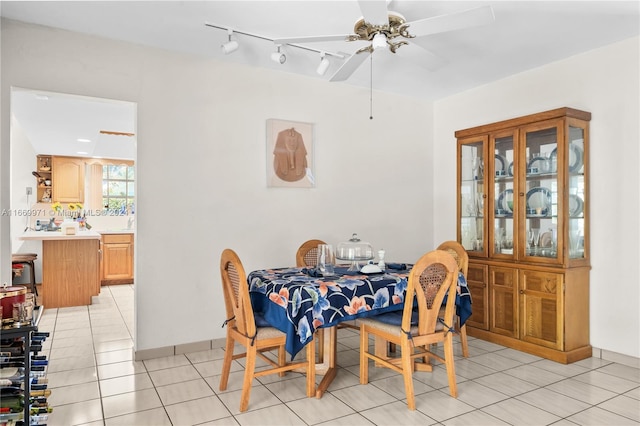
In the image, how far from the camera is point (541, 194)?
375 centimetres

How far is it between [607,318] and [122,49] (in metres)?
4.56

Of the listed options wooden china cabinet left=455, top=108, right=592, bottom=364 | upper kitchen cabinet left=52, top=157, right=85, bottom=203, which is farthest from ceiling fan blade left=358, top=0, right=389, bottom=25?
upper kitchen cabinet left=52, top=157, right=85, bottom=203

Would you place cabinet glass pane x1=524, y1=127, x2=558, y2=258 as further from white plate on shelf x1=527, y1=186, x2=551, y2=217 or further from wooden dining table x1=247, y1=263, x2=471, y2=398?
wooden dining table x1=247, y1=263, x2=471, y2=398

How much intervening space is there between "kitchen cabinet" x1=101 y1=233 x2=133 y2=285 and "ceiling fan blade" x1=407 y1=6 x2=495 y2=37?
632 centimetres

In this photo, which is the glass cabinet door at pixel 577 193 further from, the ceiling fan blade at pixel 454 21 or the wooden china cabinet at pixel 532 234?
the ceiling fan blade at pixel 454 21

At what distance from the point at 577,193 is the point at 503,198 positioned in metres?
0.61

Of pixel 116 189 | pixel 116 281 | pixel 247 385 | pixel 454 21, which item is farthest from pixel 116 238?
pixel 454 21

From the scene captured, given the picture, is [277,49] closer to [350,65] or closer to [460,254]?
[350,65]

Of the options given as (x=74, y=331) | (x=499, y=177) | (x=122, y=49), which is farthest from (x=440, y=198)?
(x=74, y=331)

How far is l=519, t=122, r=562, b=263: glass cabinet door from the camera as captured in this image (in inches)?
142

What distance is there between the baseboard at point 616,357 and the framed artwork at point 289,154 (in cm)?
293

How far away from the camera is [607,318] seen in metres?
3.56

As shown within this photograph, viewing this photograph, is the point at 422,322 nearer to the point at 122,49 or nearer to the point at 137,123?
the point at 137,123

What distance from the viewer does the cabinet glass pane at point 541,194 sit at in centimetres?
363
